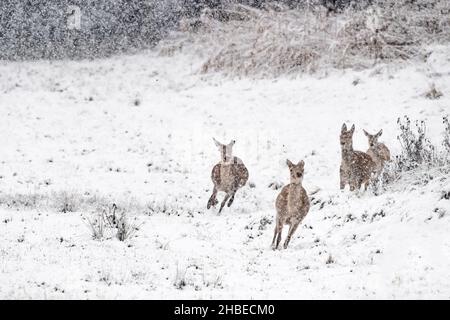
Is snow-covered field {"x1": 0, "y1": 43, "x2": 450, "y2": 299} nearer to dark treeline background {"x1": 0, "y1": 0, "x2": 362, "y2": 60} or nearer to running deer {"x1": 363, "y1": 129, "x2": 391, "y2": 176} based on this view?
running deer {"x1": 363, "y1": 129, "x2": 391, "y2": 176}

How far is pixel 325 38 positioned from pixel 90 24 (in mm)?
13401

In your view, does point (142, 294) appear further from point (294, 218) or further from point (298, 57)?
point (298, 57)

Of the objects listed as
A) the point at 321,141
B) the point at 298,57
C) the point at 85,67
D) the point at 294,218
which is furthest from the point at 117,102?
the point at 294,218

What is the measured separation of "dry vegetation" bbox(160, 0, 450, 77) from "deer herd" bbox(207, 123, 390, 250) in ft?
34.9

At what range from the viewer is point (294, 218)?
9.18 m

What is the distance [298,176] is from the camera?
922 cm

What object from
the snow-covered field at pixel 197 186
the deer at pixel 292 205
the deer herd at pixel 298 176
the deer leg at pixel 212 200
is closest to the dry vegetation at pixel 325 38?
the snow-covered field at pixel 197 186

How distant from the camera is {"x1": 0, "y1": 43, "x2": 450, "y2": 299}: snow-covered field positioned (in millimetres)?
7074

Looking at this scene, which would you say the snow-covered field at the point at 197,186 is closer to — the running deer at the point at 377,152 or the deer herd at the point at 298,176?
the deer herd at the point at 298,176

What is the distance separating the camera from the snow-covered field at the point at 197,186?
23.2 ft

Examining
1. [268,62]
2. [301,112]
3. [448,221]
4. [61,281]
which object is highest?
[268,62]

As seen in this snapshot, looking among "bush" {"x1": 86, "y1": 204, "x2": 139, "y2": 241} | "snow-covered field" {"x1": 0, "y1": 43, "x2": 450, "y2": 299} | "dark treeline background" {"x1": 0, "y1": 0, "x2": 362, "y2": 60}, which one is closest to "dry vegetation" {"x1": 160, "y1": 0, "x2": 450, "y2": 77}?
"snow-covered field" {"x1": 0, "y1": 43, "x2": 450, "y2": 299}

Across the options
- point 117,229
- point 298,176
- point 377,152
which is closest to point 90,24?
point 377,152
